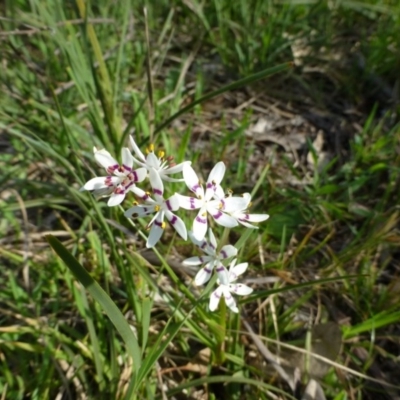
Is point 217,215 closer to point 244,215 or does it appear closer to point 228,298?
point 244,215

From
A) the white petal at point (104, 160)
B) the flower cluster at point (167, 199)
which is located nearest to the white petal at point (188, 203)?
the flower cluster at point (167, 199)

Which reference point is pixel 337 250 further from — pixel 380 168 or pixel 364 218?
pixel 380 168

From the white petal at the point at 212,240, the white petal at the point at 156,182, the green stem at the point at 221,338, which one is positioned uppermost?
A: the white petal at the point at 156,182

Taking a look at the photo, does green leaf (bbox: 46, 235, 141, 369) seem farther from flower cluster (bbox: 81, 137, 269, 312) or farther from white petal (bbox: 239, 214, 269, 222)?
white petal (bbox: 239, 214, 269, 222)

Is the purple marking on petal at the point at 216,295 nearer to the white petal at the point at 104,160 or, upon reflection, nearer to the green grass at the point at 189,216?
the green grass at the point at 189,216

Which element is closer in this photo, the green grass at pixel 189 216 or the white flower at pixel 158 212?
the white flower at pixel 158 212

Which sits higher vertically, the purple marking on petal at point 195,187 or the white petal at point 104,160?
the white petal at point 104,160

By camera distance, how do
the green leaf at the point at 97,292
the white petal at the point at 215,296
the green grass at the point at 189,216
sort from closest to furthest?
the green leaf at the point at 97,292 → the white petal at the point at 215,296 → the green grass at the point at 189,216

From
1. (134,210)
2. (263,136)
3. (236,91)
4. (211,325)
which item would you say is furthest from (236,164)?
(134,210)
